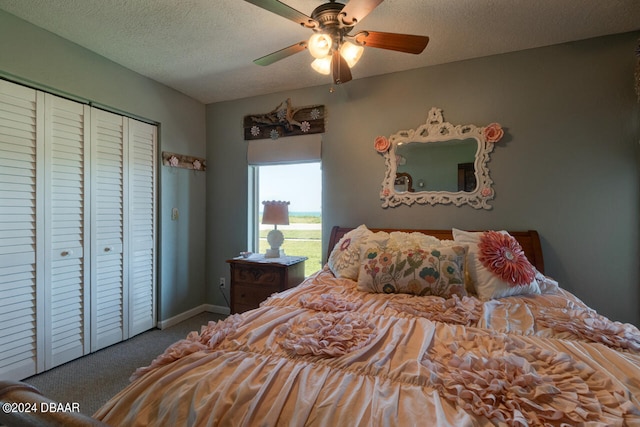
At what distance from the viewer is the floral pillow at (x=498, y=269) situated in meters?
1.59

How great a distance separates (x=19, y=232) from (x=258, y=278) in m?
1.68

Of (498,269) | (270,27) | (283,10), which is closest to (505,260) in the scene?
(498,269)

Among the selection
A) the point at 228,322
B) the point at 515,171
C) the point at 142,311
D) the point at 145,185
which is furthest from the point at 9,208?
the point at 515,171

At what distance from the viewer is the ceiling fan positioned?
1368mm

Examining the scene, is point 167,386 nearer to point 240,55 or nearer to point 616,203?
point 240,55

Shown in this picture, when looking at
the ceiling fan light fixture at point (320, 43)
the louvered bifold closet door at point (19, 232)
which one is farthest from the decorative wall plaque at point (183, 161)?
the ceiling fan light fixture at point (320, 43)

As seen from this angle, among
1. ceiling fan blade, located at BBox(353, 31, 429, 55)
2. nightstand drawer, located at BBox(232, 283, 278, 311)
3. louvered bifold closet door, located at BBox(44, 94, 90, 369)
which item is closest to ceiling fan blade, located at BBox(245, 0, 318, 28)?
ceiling fan blade, located at BBox(353, 31, 429, 55)

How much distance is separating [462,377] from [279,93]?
295 centimetres

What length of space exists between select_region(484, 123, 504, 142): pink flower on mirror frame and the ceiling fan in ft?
3.45

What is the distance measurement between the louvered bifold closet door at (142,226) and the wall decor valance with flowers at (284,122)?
38.7 inches

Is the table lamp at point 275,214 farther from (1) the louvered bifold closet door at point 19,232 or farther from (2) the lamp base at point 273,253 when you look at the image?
(1) the louvered bifold closet door at point 19,232

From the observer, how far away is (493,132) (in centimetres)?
224

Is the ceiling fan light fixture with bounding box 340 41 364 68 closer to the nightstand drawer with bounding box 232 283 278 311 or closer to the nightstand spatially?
the nightstand

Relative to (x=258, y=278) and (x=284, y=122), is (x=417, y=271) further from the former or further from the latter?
(x=284, y=122)
